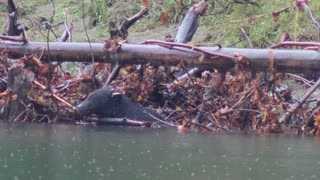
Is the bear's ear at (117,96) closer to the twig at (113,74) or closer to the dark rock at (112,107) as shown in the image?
the dark rock at (112,107)

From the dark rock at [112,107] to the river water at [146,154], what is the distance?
272 mm

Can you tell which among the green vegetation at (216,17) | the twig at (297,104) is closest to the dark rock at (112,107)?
the twig at (297,104)

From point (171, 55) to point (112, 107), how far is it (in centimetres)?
61

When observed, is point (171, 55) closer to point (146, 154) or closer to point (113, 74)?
point (113, 74)

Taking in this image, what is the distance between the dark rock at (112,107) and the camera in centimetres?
767

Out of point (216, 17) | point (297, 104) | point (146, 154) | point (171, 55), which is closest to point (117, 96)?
point (171, 55)

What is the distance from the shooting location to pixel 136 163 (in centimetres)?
537

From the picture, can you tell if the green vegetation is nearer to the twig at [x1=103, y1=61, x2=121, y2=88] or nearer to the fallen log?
the twig at [x1=103, y1=61, x2=121, y2=88]

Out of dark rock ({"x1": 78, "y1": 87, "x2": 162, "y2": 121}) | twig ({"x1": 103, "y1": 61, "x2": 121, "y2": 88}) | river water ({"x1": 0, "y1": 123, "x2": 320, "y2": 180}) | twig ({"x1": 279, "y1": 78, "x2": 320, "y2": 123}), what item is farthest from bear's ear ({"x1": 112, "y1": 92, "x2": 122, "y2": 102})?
twig ({"x1": 279, "y1": 78, "x2": 320, "y2": 123})

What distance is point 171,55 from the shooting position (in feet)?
24.7

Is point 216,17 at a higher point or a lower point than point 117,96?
higher

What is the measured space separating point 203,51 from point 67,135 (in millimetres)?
1248

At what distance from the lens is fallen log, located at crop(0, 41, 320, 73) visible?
23.8ft

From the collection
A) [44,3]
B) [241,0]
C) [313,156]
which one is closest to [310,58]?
[313,156]
